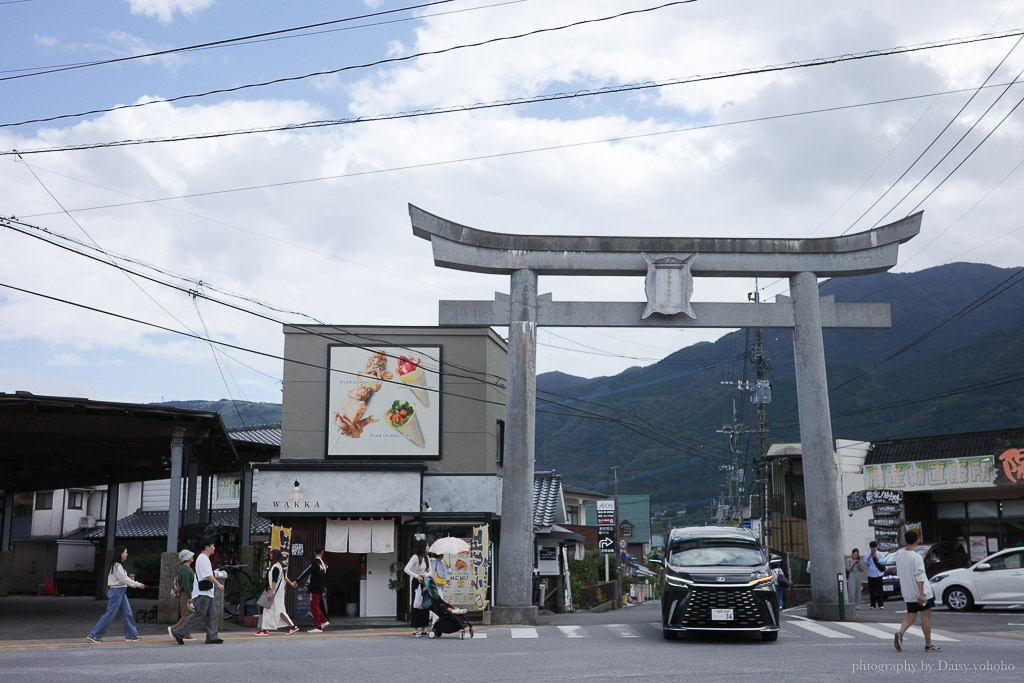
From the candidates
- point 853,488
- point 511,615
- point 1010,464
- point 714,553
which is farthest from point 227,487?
point 714,553

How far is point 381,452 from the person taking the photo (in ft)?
81.5

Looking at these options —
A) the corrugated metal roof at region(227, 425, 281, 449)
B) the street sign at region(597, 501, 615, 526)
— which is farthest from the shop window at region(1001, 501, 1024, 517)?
the corrugated metal roof at region(227, 425, 281, 449)

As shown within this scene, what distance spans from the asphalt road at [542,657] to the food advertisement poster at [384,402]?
7.47 m

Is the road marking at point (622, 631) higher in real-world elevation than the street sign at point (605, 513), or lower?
lower

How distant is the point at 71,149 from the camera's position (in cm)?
1559

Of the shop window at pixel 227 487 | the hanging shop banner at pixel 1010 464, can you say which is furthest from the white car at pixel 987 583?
the shop window at pixel 227 487

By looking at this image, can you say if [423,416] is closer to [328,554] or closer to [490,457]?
[490,457]

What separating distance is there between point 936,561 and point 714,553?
17.4 meters

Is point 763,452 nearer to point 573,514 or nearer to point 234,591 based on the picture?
point 573,514

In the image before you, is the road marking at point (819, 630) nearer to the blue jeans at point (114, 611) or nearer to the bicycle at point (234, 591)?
the blue jeans at point (114, 611)

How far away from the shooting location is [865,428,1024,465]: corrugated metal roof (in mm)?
32375

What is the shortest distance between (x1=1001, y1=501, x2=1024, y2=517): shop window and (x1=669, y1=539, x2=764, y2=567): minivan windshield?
21642 millimetres

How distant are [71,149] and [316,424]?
435 inches

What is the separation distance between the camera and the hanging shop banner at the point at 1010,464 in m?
31.1
